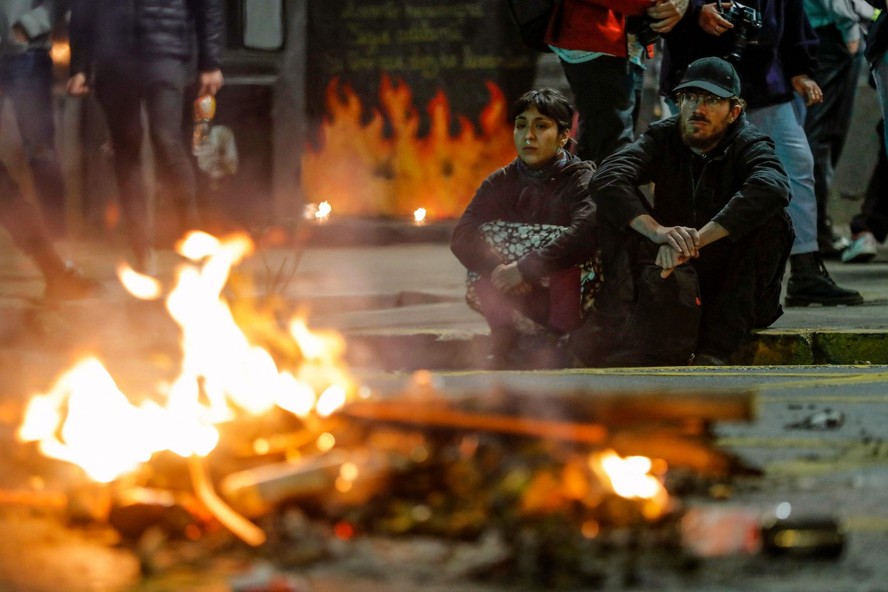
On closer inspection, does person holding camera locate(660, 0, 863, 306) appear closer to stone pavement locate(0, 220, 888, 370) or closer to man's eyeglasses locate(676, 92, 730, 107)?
stone pavement locate(0, 220, 888, 370)

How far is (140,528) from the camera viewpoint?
11.0ft

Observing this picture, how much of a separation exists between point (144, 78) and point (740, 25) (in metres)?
2.95

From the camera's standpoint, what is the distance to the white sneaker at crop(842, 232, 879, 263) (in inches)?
356

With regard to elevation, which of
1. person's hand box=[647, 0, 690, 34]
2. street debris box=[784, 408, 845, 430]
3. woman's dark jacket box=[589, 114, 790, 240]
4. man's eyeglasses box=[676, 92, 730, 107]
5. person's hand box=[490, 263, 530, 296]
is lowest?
person's hand box=[490, 263, 530, 296]

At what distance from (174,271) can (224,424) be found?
205 inches

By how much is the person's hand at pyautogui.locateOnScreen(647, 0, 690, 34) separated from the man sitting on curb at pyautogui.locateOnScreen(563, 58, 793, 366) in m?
0.54

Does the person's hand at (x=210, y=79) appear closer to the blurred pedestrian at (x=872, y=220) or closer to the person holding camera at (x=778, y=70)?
the person holding camera at (x=778, y=70)

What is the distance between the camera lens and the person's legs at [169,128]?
7.48m

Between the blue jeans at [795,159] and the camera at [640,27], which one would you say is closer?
the camera at [640,27]

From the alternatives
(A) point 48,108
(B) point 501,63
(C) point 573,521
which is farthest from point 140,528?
(B) point 501,63

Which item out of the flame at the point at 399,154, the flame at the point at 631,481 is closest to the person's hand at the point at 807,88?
the flame at the point at 631,481

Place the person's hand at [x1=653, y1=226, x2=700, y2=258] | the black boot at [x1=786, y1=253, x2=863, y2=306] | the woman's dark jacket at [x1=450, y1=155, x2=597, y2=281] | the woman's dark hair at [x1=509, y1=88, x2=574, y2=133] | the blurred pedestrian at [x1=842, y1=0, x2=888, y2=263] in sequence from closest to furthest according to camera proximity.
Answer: the person's hand at [x1=653, y1=226, x2=700, y2=258] < the woman's dark jacket at [x1=450, y1=155, x2=597, y2=281] < the woman's dark hair at [x1=509, y1=88, x2=574, y2=133] < the black boot at [x1=786, y1=253, x2=863, y2=306] < the blurred pedestrian at [x1=842, y1=0, x2=888, y2=263]

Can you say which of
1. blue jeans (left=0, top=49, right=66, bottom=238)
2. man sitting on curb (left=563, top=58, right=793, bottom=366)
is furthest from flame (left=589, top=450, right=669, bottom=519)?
blue jeans (left=0, top=49, right=66, bottom=238)

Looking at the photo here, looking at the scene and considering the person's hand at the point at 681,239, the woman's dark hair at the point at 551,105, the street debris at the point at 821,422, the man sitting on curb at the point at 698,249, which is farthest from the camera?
the woman's dark hair at the point at 551,105
